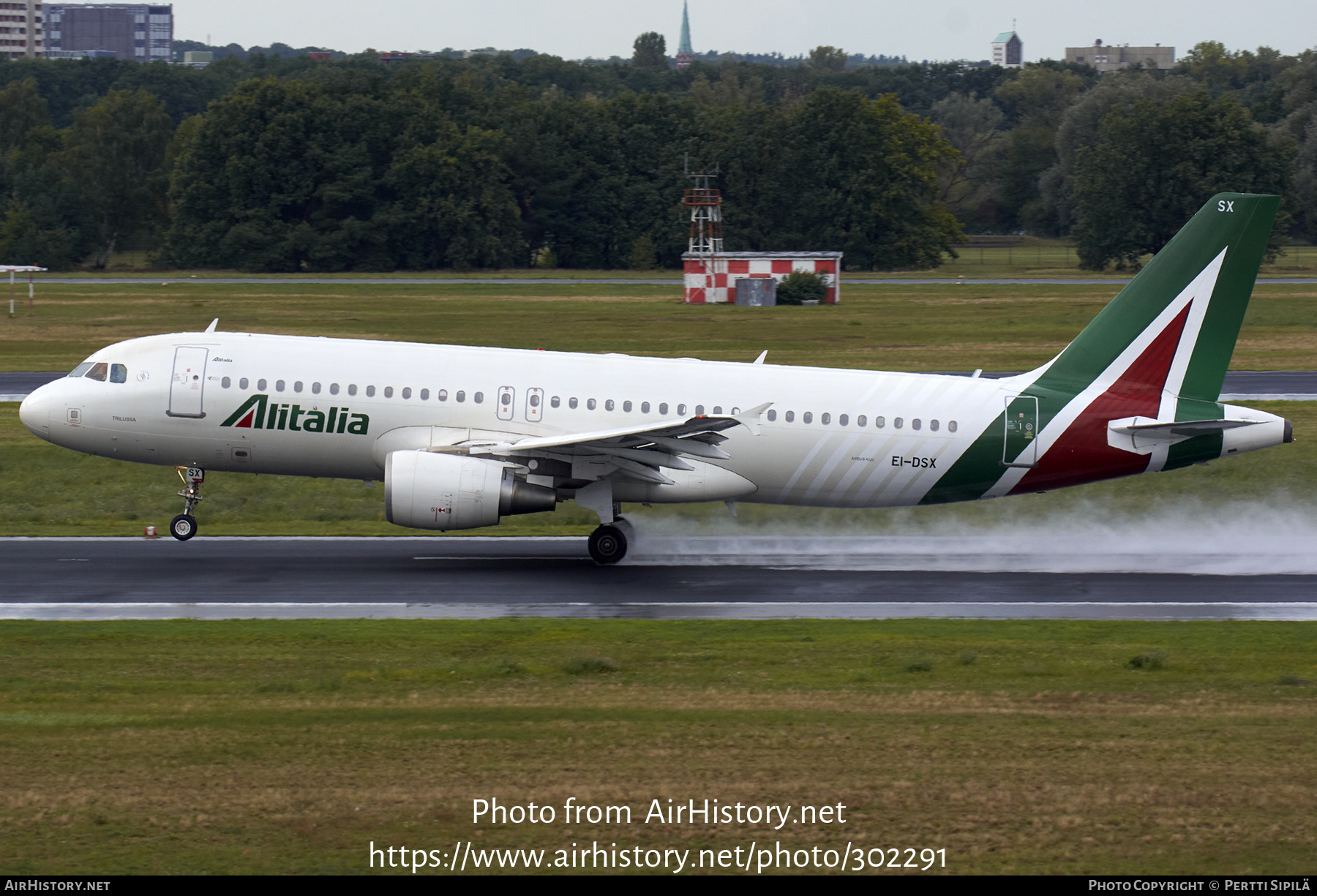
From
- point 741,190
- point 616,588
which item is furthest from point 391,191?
point 616,588

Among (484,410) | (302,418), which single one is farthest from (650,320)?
(302,418)

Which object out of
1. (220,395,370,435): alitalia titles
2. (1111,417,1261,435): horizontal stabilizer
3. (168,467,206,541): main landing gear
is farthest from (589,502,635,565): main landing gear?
(1111,417,1261,435): horizontal stabilizer

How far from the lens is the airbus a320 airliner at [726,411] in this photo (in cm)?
2598

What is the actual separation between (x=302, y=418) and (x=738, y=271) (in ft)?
216

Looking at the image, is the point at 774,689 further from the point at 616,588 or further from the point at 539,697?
the point at 616,588

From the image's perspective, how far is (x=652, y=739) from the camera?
49.6ft

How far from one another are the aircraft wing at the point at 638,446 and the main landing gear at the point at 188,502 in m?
5.73

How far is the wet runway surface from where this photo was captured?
22.7m

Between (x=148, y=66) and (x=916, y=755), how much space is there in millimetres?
191548

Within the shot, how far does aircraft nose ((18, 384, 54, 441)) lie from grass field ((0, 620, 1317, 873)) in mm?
7325

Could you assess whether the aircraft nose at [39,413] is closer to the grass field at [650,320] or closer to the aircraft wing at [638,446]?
the aircraft wing at [638,446]

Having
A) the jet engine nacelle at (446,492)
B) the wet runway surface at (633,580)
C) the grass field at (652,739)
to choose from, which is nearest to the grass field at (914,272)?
the wet runway surface at (633,580)

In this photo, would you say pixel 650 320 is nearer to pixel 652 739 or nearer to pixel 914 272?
pixel 914 272

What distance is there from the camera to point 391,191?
12388cm
